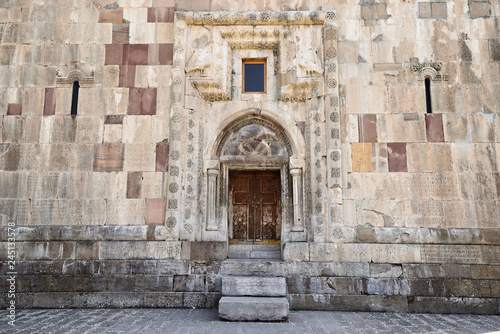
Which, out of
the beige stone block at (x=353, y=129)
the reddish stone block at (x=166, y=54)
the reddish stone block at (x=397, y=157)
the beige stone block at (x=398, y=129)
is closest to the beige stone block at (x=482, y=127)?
the beige stone block at (x=398, y=129)

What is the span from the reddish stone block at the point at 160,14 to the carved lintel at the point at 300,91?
3.28 metres

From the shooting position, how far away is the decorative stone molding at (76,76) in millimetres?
8266

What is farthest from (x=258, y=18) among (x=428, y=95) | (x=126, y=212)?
(x=126, y=212)

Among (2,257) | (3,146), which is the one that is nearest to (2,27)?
A: (3,146)

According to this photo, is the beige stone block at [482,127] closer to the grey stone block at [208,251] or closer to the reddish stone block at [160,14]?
the grey stone block at [208,251]

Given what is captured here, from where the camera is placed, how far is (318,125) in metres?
8.02

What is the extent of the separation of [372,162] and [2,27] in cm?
946

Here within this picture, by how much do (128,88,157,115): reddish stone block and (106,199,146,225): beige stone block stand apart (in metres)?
2.08

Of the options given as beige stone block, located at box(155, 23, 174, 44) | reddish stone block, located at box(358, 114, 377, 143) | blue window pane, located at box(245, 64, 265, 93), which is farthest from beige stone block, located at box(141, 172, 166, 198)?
reddish stone block, located at box(358, 114, 377, 143)

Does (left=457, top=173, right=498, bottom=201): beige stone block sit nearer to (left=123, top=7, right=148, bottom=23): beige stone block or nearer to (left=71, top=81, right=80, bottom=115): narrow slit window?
(left=123, top=7, right=148, bottom=23): beige stone block

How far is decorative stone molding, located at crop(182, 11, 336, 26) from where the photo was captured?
816 centimetres

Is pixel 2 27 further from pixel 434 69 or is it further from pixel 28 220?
pixel 434 69

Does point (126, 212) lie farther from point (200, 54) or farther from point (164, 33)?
point (164, 33)

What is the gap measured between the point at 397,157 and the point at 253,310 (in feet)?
15.0
